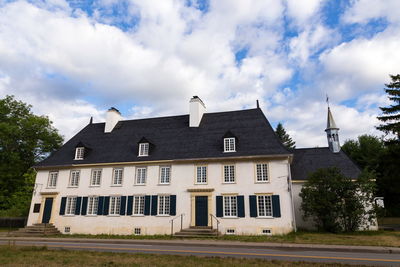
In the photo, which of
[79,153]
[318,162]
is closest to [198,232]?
[318,162]

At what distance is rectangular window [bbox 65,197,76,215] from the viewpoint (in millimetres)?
23297

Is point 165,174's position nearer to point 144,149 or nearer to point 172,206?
point 172,206

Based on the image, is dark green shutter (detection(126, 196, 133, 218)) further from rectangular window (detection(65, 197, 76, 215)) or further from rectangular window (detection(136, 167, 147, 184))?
rectangular window (detection(65, 197, 76, 215))

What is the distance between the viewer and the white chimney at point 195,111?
85.9 ft

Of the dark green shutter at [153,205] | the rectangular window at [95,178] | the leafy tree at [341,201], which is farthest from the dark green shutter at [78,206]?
the leafy tree at [341,201]

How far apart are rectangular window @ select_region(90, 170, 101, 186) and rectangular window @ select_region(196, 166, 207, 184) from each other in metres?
9.41

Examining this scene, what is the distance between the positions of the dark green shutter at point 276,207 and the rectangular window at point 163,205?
8.42 m

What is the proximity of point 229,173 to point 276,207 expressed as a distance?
4.41 metres

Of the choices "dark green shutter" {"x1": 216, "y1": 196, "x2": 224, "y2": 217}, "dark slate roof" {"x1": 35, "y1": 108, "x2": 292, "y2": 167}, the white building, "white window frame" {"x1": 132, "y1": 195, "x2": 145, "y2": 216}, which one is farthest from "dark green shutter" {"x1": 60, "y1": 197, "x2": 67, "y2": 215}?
"dark green shutter" {"x1": 216, "y1": 196, "x2": 224, "y2": 217}

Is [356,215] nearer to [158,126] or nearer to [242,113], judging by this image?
[242,113]

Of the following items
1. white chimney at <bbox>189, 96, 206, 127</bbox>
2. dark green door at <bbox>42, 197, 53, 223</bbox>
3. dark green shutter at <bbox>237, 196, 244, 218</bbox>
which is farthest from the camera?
white chimney at <bbox>189, 96, 206, 127</bbox>

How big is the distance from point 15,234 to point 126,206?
9160mm

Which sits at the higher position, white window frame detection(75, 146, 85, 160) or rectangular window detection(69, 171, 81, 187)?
white window frame detection(75, 146, 85, 160)

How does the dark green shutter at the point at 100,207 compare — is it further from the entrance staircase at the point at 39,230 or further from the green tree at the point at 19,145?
the green tree at the point at 19,145
